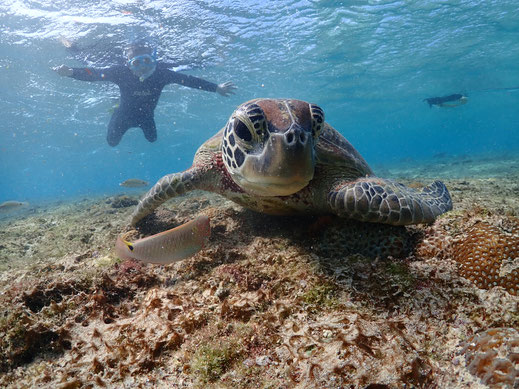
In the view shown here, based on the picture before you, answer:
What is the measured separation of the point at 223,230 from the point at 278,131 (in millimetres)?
1392

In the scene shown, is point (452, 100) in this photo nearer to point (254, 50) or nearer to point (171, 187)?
point (254, 50)

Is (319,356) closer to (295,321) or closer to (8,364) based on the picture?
(295,321)

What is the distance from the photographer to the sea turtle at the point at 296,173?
1.96m

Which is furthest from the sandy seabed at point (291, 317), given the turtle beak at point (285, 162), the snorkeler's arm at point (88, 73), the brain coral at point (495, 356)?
the snorkeler's arm at point (88, 73)

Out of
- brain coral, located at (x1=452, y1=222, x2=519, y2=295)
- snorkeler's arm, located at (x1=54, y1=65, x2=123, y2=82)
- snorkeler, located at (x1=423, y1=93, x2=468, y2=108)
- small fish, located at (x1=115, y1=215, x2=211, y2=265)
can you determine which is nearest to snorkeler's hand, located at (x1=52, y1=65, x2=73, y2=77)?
snorkeler's arm, located at (x1=54, y1=65, x2=123, y2=82)

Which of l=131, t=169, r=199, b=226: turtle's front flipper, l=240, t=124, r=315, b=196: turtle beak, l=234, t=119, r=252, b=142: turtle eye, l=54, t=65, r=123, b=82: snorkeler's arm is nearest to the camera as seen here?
l=240, t=124, r=315, b=196: turtle beak

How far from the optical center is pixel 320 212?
8.83ft

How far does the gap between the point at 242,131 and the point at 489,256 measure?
186 cm

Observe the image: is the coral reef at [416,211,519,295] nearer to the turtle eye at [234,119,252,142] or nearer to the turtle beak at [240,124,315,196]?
the turtle beak at [240,124,315,196]

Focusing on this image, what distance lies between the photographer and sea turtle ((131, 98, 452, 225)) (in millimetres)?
1962

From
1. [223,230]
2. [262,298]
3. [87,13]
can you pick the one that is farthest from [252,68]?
[262,298]

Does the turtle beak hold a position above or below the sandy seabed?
above

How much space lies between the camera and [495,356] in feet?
3.65

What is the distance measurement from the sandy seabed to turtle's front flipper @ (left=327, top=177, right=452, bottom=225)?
0.12 meters
